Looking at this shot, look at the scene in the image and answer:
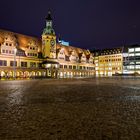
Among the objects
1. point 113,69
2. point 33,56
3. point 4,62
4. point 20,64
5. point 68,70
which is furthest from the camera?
point 113,69

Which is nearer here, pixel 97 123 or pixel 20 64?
pixel 97 123

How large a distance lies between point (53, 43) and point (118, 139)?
86.8 m

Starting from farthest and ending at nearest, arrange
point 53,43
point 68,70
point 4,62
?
point 68,70, point 53,43, point 4,62

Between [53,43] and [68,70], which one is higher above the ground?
[53,43]

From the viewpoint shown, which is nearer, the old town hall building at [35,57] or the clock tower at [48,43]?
the old town hall building at [35,57]

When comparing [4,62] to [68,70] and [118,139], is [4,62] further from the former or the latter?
[118,139]

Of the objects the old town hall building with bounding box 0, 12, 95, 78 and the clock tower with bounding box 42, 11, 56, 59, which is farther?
the clock tower with bounding box 42, 11, 56, 59

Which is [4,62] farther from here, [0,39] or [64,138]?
[64,138]

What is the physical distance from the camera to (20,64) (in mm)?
72750

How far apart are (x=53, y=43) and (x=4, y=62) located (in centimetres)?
2967

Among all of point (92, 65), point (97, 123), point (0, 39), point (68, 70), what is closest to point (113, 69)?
point (92, 65)

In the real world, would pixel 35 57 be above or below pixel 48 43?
below

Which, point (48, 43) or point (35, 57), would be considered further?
point (48, 43)

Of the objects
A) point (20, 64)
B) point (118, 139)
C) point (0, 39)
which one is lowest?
point (118, 139)
